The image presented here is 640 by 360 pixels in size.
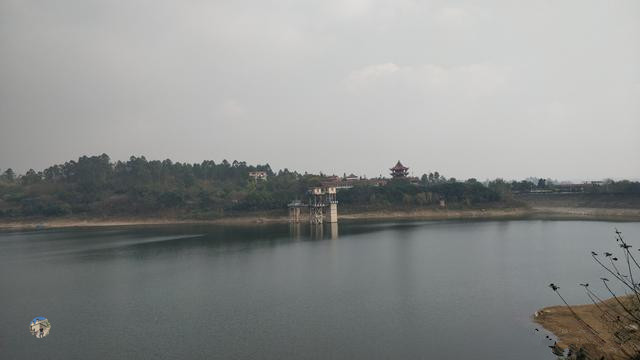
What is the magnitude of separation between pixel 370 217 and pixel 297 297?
66.1 meters

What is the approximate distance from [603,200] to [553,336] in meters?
83.9

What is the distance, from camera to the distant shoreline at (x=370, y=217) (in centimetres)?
8438

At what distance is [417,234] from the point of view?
2308 inches

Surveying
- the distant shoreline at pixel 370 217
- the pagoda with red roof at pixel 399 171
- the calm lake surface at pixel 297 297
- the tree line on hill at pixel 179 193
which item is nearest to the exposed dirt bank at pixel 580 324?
the calm lake surface at pixel 297 297

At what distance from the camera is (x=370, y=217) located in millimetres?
92562

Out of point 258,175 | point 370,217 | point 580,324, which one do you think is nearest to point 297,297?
point 580,324

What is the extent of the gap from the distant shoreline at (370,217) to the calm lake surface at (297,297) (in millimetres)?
34685

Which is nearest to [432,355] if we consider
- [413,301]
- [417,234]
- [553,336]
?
[553,336]

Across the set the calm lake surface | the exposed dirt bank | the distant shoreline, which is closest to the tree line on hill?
the distant shoreline

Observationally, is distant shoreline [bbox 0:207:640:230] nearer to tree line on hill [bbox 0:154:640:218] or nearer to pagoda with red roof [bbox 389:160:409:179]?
tree line on hill [bbox 0:154:640:218]

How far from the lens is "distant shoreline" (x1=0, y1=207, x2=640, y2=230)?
84.4 meters

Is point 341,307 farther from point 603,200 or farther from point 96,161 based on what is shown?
point 96,161

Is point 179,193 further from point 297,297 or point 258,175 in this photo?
point 297,297

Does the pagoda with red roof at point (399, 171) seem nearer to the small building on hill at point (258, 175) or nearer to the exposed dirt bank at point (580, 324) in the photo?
the small building on hill at point (258, 175)
